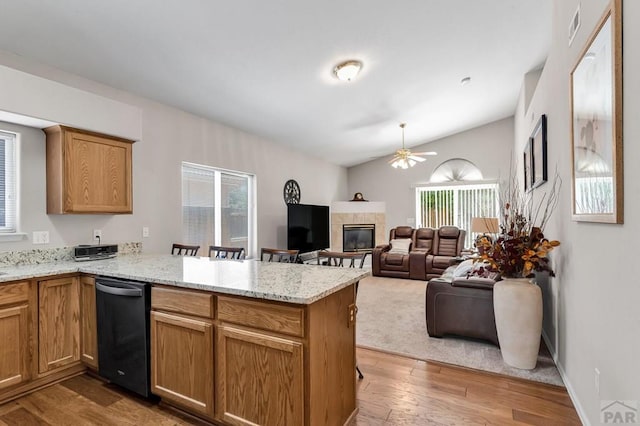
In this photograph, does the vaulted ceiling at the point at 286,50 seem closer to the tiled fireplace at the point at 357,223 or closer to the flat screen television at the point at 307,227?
the flat screen television at the point at 307,227

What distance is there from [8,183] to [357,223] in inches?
252

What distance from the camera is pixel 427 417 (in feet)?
6.76

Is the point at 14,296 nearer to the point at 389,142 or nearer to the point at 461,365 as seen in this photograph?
the point at 461,365

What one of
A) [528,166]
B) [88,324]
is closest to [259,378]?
[88,324]

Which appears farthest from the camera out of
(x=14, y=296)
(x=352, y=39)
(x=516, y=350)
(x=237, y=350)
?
(x=352, y=39)

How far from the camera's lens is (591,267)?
187cm

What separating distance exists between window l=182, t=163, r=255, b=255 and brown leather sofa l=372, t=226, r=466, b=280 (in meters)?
2.89

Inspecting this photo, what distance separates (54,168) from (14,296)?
3.91ft

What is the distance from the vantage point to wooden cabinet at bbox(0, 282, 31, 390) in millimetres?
2221

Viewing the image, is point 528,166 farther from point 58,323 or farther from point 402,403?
point 58,323

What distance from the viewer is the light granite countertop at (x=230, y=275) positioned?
172 centimetres

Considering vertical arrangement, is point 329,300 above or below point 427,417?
above

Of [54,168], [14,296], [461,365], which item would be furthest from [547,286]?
[54,168]

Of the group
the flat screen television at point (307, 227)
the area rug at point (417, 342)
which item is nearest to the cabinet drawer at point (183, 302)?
the area rug at point (417, 342)
